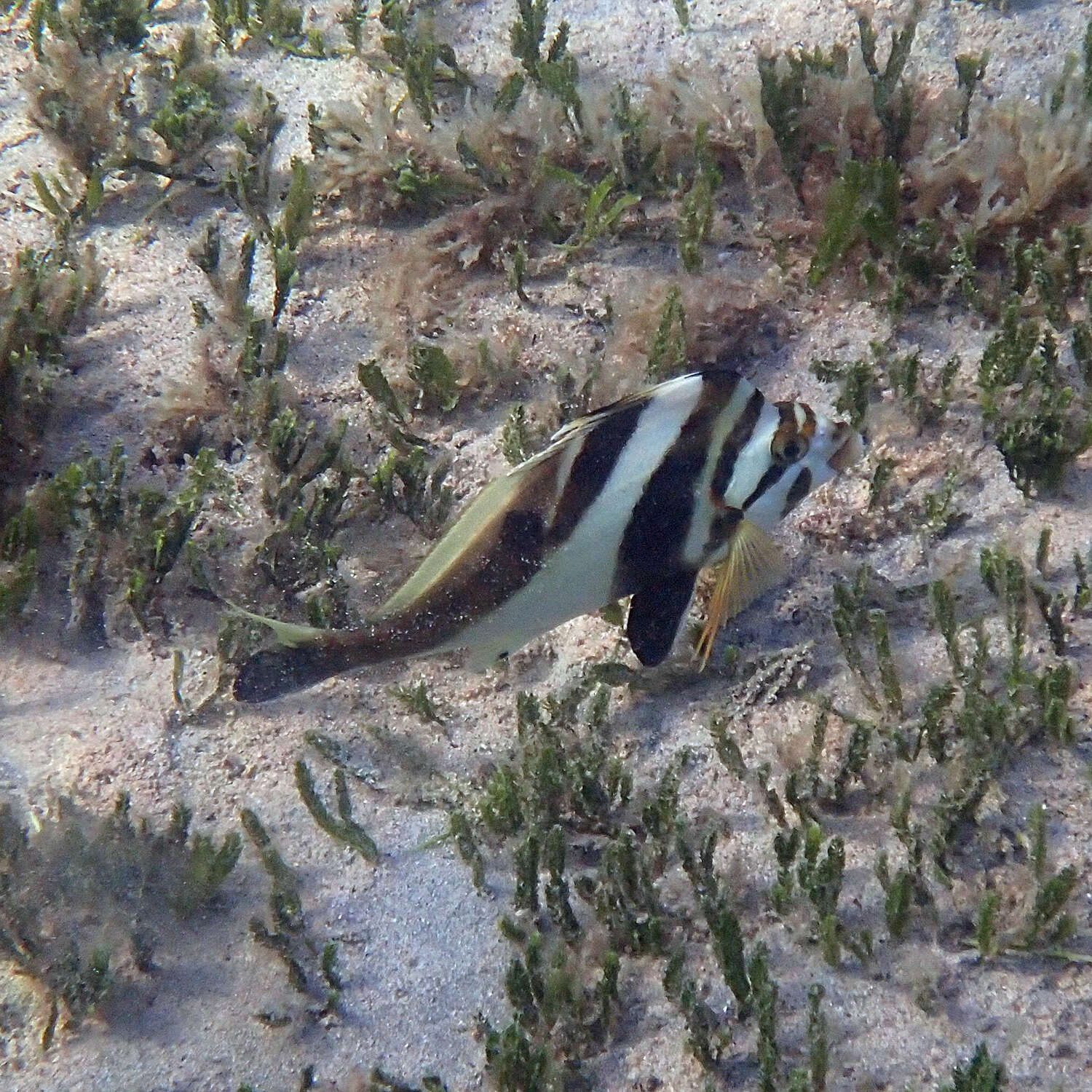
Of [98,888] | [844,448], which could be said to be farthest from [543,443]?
[98,888]

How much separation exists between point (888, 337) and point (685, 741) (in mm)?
2171

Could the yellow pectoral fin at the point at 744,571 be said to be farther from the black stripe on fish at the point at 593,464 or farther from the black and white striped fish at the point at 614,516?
the black stripe on fish at the point at 593,464

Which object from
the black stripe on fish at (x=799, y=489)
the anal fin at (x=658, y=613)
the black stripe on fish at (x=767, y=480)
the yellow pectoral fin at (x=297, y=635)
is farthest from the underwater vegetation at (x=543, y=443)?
the black stripe on fish at (x=767, y=480)

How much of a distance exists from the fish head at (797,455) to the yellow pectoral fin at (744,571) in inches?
2.6

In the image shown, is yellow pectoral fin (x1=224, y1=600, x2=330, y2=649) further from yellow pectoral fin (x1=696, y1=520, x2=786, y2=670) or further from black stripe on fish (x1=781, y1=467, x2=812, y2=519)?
black stripe on fish (x1=781, y1=467, x2=812, y2=519)

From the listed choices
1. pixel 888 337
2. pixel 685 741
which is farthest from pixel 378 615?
pixel 888 337

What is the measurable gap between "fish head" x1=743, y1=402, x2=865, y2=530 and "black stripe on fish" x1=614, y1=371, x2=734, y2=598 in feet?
0.56

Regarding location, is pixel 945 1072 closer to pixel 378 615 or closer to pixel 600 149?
pixel 378 615

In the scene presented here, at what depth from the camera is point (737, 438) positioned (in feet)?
9.12

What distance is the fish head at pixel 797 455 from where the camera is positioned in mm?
2793

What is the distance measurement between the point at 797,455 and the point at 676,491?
0.39 m

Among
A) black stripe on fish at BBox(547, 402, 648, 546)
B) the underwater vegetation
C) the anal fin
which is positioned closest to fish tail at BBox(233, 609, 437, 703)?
the underwater vegetation

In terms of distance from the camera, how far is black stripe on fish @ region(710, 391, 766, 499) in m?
2.78

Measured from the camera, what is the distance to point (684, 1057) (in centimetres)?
271
